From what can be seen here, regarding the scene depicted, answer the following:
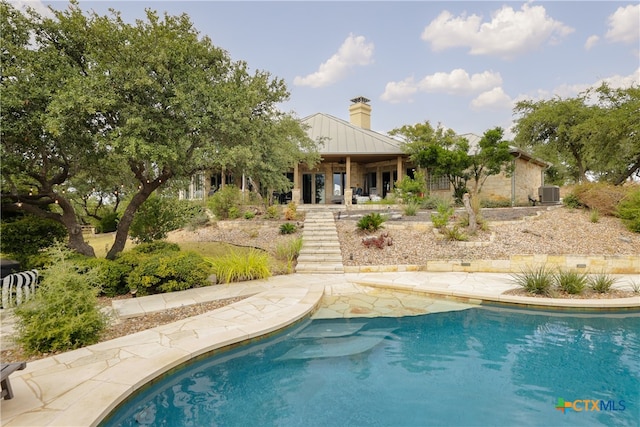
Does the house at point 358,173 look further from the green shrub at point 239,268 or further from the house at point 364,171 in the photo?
the green shrub at point 239,268

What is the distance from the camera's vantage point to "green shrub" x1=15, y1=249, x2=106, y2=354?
4145 millimetres

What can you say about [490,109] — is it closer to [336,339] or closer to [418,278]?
[418,278]

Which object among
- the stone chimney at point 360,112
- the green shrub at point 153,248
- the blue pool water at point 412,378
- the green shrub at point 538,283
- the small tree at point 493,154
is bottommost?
the blue pool water at point 412,378

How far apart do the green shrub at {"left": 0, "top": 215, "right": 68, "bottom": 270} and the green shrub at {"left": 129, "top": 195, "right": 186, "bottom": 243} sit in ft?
5.92

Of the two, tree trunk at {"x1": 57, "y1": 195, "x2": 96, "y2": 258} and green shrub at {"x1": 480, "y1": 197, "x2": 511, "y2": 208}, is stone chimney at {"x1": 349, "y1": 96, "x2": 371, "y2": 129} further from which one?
tree trunk at {"x1": 57, "y1": 195, "x2": 96, "y2": 258}

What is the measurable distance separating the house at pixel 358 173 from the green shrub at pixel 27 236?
10615 mm

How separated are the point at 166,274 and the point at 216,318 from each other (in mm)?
2261

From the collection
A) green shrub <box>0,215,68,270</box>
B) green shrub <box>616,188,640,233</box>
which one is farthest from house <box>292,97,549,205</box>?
green shrub <box>0,215,68,270</box>

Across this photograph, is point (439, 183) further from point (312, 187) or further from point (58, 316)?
point (58, 316)

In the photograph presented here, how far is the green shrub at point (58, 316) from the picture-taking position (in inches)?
163

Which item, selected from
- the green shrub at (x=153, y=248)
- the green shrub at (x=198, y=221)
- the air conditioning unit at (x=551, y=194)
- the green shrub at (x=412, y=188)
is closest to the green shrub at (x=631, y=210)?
the air conditioning unit at (x=551, y=194)

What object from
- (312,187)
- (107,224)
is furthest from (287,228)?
(107,224)

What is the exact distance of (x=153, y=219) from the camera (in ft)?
31.5

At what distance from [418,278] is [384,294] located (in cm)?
146
